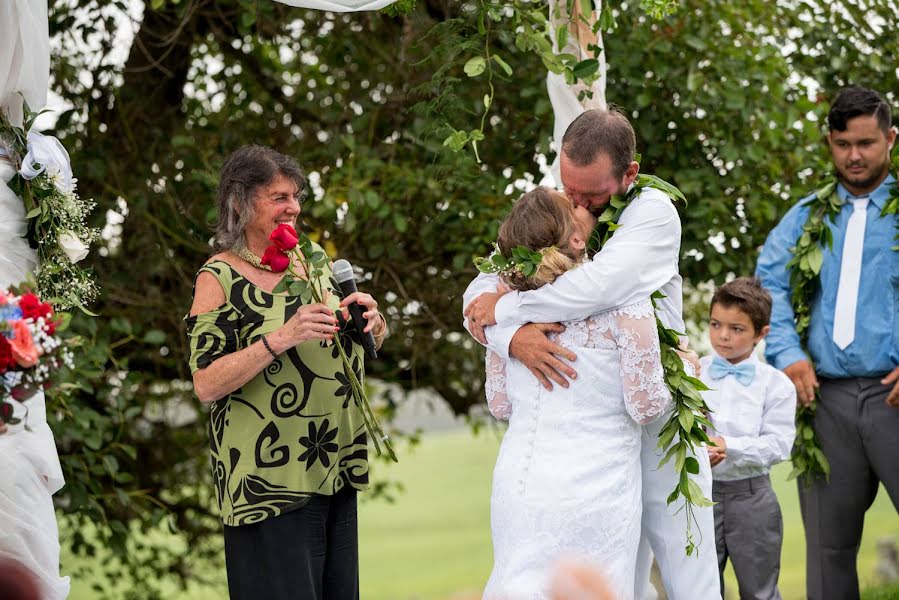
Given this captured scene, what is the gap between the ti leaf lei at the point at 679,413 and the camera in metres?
3.28

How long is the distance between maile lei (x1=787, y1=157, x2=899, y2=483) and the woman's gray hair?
83.0 inches

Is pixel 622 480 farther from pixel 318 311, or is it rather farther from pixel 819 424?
pixel 819 424

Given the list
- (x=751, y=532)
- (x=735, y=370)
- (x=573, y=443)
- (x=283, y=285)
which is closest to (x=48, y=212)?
(x=283, y=285)

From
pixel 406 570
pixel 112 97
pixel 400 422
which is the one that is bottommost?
pixel 406 570

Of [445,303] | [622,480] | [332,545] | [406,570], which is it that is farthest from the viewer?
[406,570]

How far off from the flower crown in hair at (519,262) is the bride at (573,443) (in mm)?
12

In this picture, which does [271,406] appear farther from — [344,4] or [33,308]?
[344,4]

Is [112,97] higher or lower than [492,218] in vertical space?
higher

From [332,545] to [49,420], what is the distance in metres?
2.31

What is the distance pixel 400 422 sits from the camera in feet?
26.8

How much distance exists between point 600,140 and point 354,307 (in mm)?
909

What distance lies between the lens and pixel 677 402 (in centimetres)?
332

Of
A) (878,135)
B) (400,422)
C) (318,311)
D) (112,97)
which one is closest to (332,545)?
(318,311)

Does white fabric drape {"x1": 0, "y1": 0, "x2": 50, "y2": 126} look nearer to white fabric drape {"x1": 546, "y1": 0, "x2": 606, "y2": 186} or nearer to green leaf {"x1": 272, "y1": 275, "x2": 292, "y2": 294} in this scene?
green leaf {"x1": 272, "y1": 275, "x2": 292, "y2": 294}
